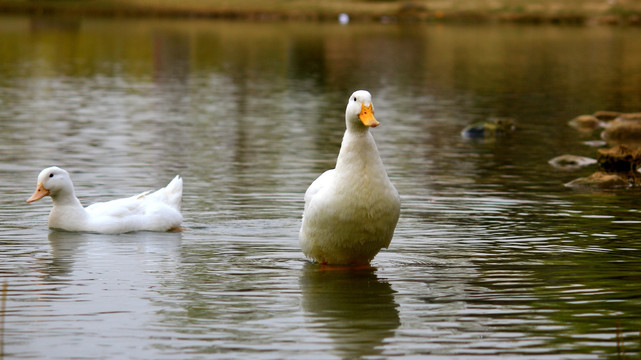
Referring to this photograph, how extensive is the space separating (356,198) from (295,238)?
2841 mm

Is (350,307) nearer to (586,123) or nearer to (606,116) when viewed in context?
(586,123)

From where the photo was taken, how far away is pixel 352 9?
108312mm

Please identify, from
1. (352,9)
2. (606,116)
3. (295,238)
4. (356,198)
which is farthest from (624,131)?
(352,9)

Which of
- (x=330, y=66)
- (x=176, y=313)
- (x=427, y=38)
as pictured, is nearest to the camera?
(x=176, y=313)

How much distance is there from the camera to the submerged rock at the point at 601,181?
1934cm

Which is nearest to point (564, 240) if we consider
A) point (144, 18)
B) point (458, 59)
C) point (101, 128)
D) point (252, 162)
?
point (252, 162)

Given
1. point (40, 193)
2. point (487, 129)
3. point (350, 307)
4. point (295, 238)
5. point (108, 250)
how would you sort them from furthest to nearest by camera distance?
1. point (487, 129)
2. point (40, 193)
3. point (295, 238)
4. point (108, 250)
5. point (350, 307)

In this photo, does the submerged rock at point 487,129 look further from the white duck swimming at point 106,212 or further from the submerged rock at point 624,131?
the white duck swimming at point 106,212

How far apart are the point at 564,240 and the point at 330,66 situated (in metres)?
40.7

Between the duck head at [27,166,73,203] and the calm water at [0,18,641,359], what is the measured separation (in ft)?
1.70

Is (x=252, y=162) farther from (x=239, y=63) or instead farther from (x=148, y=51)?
(x=148, y=51)

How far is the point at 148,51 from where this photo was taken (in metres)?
62.6

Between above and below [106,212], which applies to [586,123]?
below

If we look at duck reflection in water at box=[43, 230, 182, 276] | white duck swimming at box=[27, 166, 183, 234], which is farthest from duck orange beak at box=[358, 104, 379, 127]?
white duck swimming at box=[27, 166, 183, 234]
